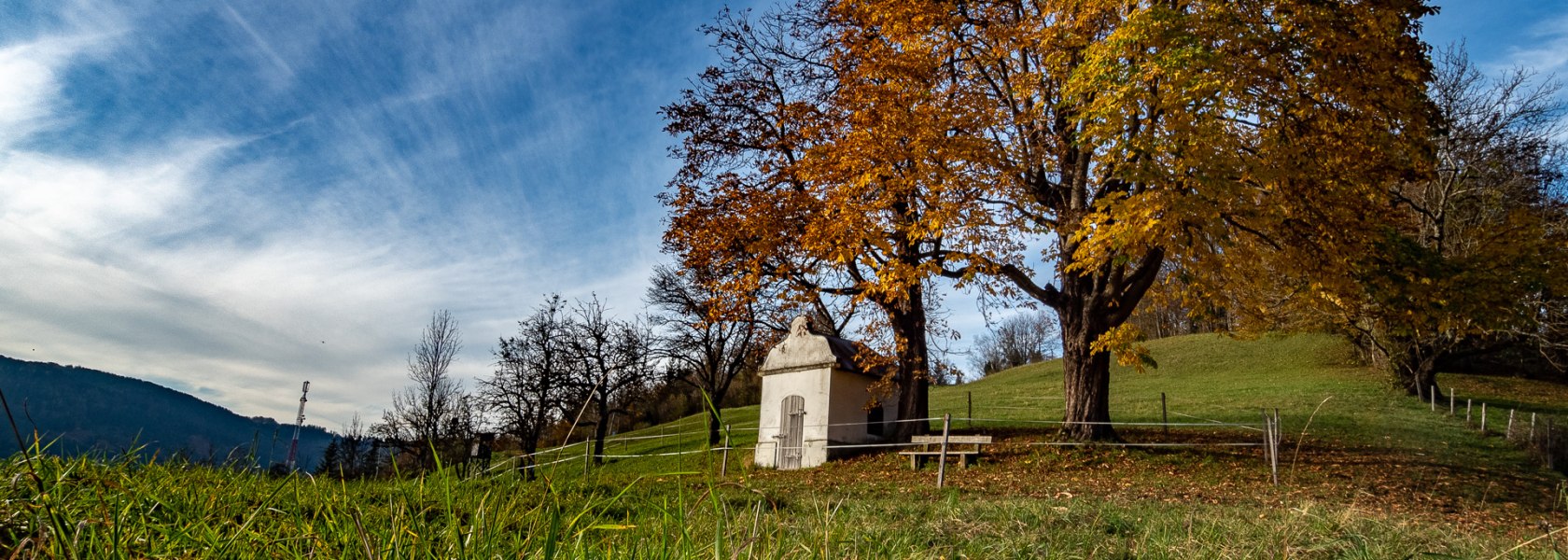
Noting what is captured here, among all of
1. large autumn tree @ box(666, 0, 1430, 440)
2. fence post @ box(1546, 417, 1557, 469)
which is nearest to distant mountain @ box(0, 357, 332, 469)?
large autumn tree @ box(666, 0, 1430, 440)

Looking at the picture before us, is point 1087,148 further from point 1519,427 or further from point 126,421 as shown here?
point 126,421

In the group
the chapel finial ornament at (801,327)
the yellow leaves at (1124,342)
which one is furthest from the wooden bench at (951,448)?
the chapel finial ornament at (801,327)

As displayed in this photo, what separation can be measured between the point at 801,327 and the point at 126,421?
20153 millimetres

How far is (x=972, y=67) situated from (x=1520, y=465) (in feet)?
48.3

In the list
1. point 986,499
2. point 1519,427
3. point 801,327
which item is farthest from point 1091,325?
point 1519,427

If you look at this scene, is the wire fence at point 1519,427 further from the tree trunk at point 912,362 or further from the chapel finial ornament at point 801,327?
the chapel finial ornament at point 801,327

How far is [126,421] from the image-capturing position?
80.8 feet

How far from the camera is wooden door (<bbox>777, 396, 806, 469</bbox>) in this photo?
1997 cm

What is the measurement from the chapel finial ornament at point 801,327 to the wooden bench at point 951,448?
4.72 metres

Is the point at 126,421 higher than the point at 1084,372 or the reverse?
the reverse

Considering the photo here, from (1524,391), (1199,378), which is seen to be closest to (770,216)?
(1199,378)

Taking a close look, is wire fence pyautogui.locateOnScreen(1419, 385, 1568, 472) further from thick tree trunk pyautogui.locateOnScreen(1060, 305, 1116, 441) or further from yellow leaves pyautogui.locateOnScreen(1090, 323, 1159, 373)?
yellow leaves pyautogui.locateOnScreen(1090, 323, 1159, 373)

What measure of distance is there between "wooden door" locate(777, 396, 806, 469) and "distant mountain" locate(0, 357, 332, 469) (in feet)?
36.4

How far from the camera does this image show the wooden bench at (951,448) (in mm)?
15815
